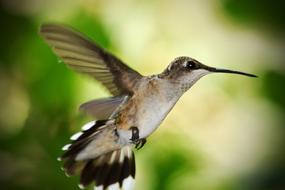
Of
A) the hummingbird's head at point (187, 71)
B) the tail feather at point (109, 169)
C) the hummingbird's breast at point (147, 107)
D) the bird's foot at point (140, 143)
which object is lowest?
the tail feather at point (109, 169)

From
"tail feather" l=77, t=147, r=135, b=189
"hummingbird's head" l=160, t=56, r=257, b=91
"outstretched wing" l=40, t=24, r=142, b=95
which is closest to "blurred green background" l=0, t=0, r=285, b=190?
"tail feather" l=77, t=147, r=135, b=189

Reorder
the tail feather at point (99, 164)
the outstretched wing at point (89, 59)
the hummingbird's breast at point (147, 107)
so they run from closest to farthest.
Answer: the outstretched wing at point (89, 59), the hummingbird's breast at point (147, 107), the tail feather at point (99, 164)

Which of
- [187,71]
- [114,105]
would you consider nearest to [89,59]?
[114,105]

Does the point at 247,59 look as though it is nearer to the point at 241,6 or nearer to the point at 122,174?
the point at 241,6

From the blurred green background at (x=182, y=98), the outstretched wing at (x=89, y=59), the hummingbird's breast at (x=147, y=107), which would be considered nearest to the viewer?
the outstretched wing at (x=89, y=59)

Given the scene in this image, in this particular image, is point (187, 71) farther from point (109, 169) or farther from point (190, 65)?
point (109, 169)

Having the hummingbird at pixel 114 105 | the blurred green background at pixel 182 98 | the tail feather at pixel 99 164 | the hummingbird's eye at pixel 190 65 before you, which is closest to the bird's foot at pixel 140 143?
the hummingbird at pixel 114 105

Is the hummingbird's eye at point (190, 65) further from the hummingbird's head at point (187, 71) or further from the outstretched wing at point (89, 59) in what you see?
the outstretched wing at point (89, 59)

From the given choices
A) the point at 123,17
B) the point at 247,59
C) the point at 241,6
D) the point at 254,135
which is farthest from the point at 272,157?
the point at 123,17
